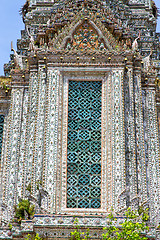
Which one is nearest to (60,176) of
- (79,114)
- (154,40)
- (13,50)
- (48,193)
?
(48,193)

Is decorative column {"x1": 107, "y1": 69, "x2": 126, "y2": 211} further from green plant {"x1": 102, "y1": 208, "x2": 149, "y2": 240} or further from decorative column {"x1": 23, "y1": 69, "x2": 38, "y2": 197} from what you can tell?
decorative column {"x1": 23, "y1": 69, "x2": 38, "y2": 197}

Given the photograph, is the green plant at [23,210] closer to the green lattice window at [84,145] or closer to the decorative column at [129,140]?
the green lattice window at [84,145]

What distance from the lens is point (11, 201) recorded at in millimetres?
24906

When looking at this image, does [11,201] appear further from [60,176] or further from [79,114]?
[79,114]

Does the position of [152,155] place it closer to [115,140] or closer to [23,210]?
[115,140]

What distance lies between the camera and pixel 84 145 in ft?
82.9

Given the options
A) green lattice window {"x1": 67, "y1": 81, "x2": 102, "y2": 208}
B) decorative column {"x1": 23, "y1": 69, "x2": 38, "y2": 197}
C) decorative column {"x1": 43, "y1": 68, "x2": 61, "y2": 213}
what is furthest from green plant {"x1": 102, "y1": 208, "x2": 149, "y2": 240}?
decorative column {"x1": 23, "y1": 69, "x2": 38, "y2": 197}

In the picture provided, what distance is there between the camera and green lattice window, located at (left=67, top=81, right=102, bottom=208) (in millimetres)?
24422

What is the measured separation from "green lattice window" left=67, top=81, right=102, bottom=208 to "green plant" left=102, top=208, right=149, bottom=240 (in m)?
1.74

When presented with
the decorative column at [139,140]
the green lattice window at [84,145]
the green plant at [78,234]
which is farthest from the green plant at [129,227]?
the green lattice window at [84,145]

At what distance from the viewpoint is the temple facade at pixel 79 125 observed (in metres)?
24.0

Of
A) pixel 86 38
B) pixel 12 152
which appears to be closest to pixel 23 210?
pixel 12 152

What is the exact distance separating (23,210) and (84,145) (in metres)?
3.39

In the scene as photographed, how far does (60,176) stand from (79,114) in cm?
263
